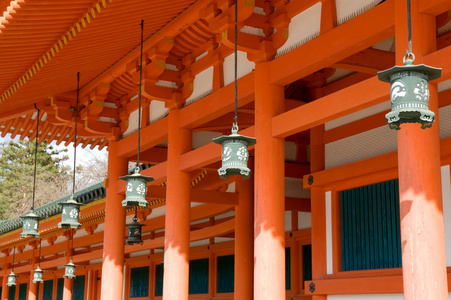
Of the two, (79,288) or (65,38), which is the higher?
(65,38)

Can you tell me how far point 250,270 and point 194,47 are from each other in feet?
13.4

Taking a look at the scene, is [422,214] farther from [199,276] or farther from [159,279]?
[159,279]

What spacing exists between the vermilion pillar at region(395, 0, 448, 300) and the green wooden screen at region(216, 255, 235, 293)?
8.57 meters

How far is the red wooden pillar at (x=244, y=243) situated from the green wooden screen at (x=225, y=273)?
2.44m

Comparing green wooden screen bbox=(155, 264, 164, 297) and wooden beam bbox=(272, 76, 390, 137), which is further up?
wooden beam bbox=(272, 76, 390, 137)

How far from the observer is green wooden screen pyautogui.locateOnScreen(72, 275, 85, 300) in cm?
2080

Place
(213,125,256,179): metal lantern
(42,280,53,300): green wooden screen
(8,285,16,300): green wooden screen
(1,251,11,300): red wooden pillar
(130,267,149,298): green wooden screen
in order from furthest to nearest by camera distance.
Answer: (8,285,16,300): green wooden screen, (1,251,11,300): red wooden pillar, (42,280,53,300): green wooden screen, (130,267,149,298): green wooden screen, (213,125,256,179): metal lantern

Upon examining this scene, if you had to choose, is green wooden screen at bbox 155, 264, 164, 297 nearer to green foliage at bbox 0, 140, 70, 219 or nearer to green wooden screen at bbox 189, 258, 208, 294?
green wooden screen at bbox 189, 258, 208, 294

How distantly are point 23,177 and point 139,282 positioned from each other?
2871 cm

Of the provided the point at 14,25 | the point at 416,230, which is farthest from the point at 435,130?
the point at 14,25

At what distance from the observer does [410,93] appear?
4320 mm

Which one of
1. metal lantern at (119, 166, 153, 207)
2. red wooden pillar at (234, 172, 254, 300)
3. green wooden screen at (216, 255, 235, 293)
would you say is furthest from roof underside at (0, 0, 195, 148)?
green wooden screen at (216, 255, 235, 293)

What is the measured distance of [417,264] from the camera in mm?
5043

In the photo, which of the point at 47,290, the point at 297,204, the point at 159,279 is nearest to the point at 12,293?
the point at 47,290
